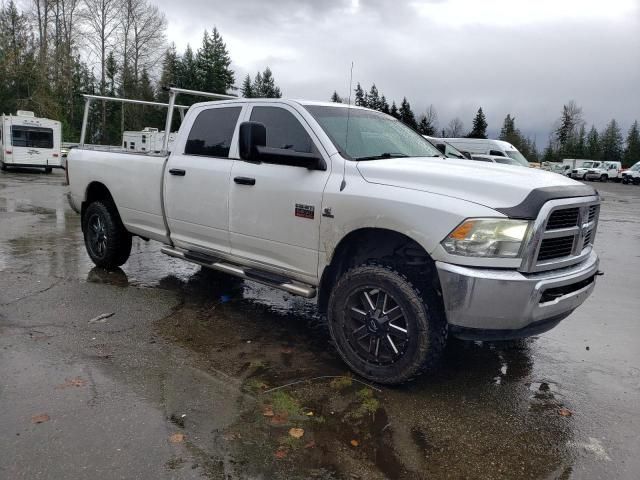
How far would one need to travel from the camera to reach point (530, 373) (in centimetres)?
427

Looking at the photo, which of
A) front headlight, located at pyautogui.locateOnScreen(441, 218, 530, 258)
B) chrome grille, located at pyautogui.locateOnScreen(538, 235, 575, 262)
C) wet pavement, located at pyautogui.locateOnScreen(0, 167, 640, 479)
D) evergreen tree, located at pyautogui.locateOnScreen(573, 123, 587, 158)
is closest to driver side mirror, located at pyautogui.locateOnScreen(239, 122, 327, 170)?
front headlight, located at pyautogui.locateOnScreen(441, 218, 530, 258)

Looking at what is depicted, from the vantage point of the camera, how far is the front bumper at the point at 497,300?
10.7 ft

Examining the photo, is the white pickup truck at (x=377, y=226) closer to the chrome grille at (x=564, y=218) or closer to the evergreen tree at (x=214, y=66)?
the chrome grille at (x=564, y=218)

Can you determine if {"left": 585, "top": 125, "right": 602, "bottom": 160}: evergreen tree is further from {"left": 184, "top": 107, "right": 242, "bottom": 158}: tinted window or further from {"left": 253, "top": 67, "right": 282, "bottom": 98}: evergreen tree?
{"left": 184, "top": 107, "right": 242, "bottom": 158}: tinted window

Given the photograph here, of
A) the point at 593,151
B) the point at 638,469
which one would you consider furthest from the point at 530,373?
the point at 593,151

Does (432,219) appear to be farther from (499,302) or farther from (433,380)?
(433,380)

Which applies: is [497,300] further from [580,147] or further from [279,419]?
[580,147]

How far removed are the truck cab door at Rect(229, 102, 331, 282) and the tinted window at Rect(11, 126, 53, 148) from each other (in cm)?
2416

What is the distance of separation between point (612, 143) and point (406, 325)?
308 feet

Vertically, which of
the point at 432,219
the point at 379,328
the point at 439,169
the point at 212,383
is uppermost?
the point at 439,169

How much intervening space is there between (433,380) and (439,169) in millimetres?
1571

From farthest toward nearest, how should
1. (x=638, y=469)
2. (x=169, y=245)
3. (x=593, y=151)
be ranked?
(x=593, y=151)
(x=169, y=245)
(x=638, y=469)

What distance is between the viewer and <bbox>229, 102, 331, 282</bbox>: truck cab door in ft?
13.8

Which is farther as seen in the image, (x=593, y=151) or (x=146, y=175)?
(x=593, y=151)
